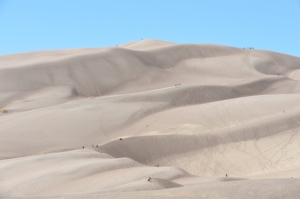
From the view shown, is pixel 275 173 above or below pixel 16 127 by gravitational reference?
below

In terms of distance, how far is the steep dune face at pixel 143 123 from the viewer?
705 inches

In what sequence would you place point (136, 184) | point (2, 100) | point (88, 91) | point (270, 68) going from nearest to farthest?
point (136, 184)
point (2, 100)
point (88, 91)
point (270, 68)

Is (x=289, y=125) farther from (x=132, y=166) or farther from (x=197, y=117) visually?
(x=132, y=166)

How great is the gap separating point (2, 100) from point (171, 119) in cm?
1457

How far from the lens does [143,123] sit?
101ft

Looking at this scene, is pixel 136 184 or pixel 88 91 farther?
pixel 88 91

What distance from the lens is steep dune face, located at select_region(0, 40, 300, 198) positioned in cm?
1791

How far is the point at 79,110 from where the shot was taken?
31.6 metres

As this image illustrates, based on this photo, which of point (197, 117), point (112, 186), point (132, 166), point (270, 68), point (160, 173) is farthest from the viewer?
point (270, 68)

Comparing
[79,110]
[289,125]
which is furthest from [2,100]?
[289,125]

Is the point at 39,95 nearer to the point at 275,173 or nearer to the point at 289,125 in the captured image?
A: the point at 289,125

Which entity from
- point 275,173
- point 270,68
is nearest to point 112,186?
point 275,173

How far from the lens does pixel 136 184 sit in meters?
15.6

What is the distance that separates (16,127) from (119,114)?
657 centimetres
